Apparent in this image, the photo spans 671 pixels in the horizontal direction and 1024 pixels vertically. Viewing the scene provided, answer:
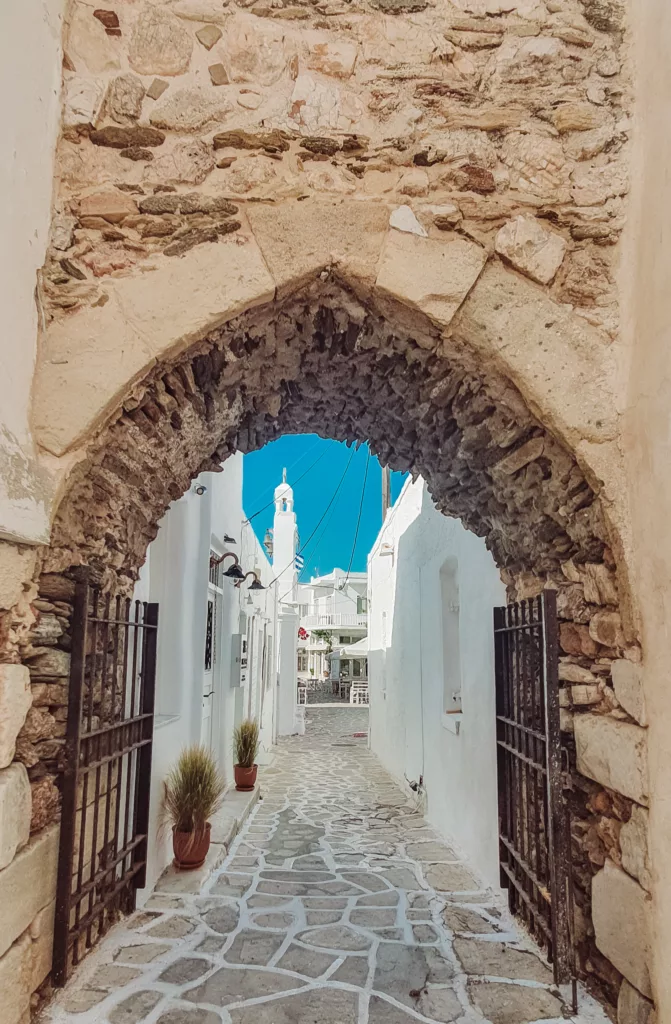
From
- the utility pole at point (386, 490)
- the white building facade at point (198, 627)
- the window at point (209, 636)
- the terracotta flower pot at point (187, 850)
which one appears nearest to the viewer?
→ the terracotta flower pot at point (187, 850)

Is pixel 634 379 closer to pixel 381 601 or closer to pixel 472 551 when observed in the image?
pixel 472 551

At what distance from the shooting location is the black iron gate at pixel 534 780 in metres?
2.38

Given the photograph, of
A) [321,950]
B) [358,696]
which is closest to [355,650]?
[358,696]

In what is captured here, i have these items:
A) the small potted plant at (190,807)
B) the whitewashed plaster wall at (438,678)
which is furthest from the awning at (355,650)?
the small potted plant at (190,807)

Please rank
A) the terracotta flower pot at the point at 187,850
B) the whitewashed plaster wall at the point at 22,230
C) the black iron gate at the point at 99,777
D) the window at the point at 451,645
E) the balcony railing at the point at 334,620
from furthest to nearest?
the balcony railing at the point at 334,620 → the window at the point at 451,645 → the terracotta flower pot at the point at 187,850 → the black iron gate at the point at 99,777 → the whitewashed plaster wall at the point at 22,230

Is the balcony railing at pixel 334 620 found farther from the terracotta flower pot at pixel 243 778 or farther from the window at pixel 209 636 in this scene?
the window at pixel 209 636

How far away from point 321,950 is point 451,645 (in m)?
2.96

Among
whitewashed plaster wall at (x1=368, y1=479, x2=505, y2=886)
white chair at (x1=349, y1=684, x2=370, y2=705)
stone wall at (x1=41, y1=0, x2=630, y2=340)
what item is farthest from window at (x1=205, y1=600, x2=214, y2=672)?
white chair at (x1=349, y1=684, x2=370, y2=705)

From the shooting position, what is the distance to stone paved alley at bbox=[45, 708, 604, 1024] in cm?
242

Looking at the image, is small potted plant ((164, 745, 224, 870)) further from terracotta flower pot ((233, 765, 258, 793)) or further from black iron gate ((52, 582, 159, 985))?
terracotta flower pot ((233, 765, 258, 793))

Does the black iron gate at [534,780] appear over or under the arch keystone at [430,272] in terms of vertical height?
under

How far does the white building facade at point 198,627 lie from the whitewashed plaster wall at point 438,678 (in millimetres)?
1991

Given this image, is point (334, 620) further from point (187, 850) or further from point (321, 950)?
point (321, 950)

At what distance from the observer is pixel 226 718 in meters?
6.94
